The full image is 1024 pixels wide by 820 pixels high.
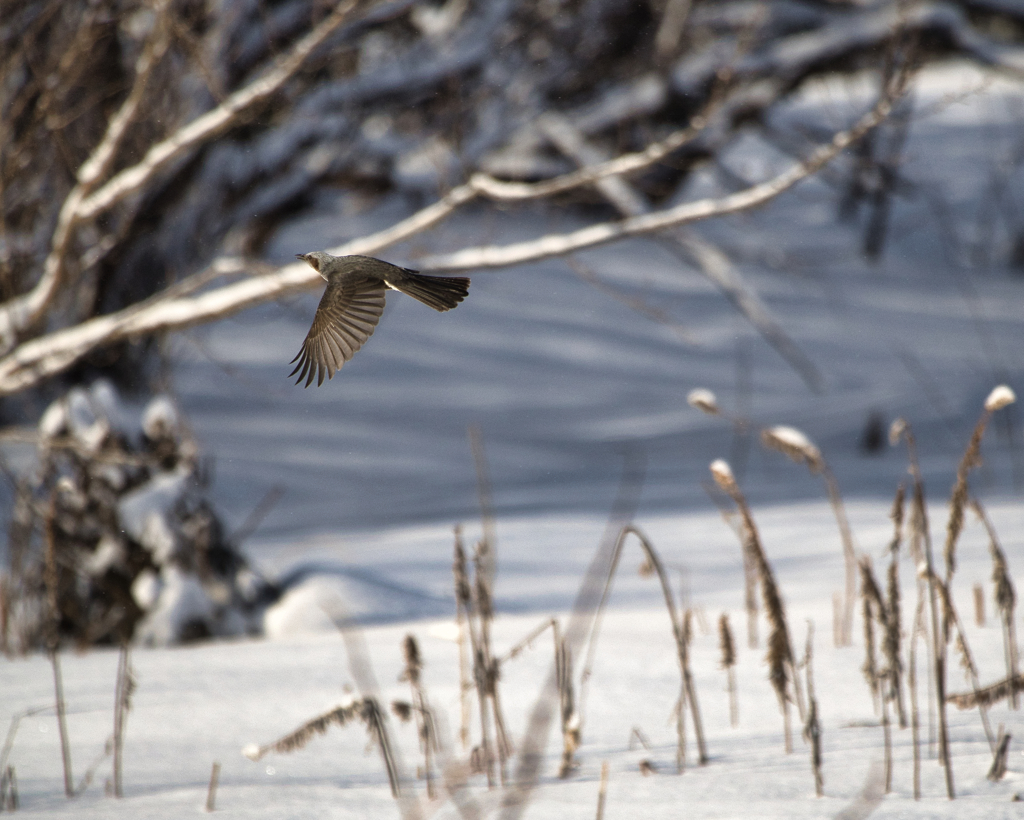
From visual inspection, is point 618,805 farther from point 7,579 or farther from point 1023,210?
point 1023,210

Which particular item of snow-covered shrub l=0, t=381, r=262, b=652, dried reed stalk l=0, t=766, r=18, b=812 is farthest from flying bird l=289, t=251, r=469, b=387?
snow-covered shrub l=0, t=381, r=262, b=652

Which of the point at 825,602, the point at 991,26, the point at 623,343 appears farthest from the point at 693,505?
the point at 991,26

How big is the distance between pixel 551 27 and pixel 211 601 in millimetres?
3706

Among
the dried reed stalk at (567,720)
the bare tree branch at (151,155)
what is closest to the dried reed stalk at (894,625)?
the dried reed stalk at (567,720)

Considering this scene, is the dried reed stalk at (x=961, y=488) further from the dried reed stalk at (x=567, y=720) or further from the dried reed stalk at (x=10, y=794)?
the dried reed stalk at (x=10, y=794)

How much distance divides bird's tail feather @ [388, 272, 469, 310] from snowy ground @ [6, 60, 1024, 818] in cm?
58

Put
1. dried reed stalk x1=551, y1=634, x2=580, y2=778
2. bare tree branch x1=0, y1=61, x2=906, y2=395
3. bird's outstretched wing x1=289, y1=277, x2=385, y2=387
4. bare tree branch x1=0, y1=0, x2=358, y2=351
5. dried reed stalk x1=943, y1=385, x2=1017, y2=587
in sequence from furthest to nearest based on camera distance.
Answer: bare tree branch x1=0, y1=0, x2=358, y2=351
bare tree branch x1=0, y1=61, x2=906, y2=395
dried reed stalk x1=551, y1=634, x2=580, y2=778
dried reed stalk x1=943, y1=385, x2=1017, y2=587
bird's outstretched wing x1=289, y1=277, x2=385, y2=387

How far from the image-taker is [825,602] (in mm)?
2344

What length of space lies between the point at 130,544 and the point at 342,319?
2.63m

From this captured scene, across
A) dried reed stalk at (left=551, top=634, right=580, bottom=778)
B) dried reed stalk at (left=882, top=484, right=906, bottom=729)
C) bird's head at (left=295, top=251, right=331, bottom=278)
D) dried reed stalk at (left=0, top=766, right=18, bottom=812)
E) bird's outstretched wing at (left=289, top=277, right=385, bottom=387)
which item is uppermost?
bird's head at (left=295, top=251, right=331, bottom=278)

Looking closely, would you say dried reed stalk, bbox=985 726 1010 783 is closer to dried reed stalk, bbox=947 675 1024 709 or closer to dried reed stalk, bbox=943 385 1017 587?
dried reed stalk, bbox=947 675 1024 709

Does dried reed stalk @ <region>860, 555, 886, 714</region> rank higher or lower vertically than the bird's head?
lower

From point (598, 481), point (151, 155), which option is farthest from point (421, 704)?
point (598, 481)

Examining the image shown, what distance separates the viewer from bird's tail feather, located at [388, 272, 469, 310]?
1.87 ft
